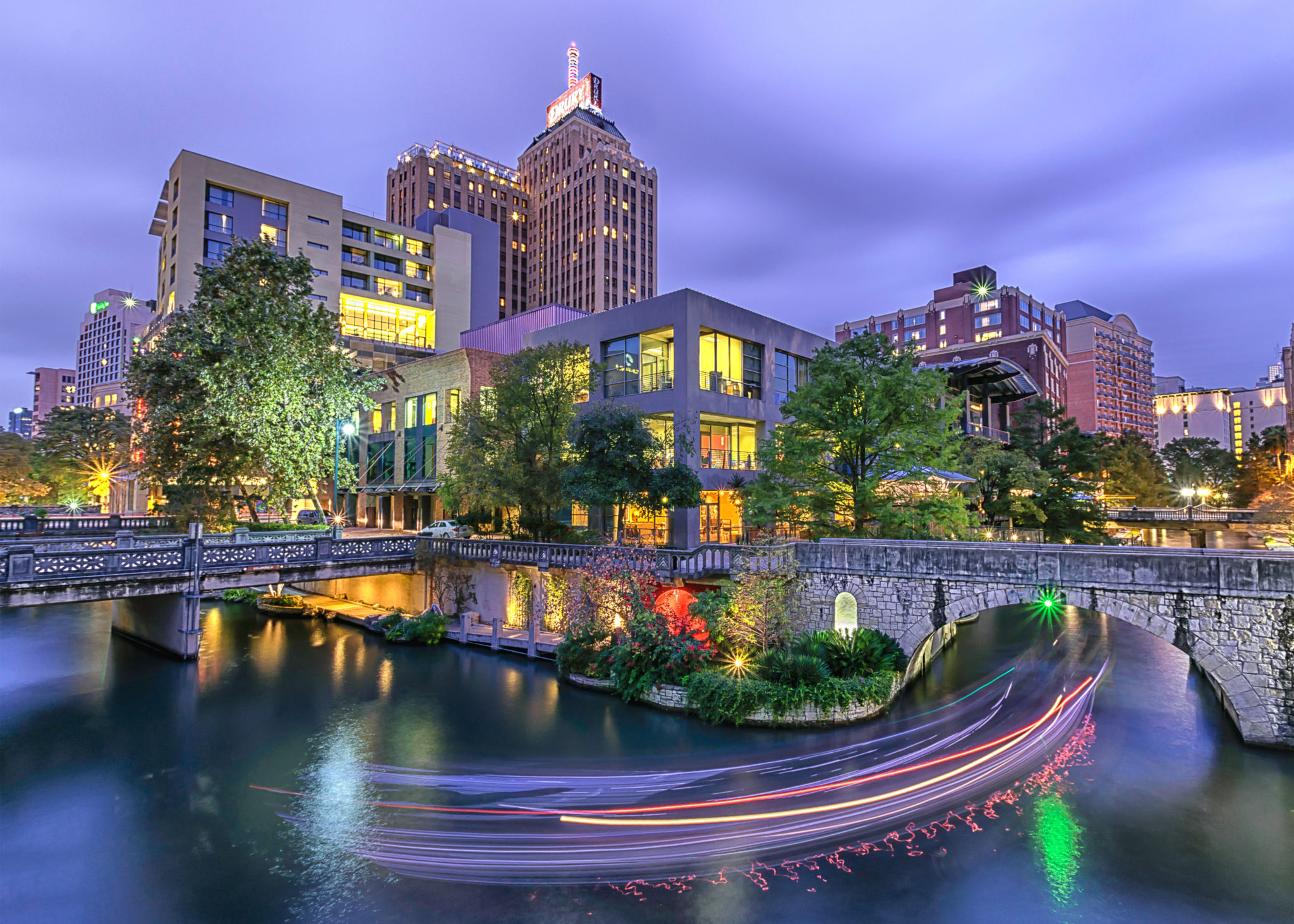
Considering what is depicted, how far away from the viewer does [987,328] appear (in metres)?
94.6

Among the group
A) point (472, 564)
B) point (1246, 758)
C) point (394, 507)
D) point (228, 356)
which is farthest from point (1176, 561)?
point (394, 507)

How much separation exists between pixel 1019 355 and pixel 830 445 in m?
68.3

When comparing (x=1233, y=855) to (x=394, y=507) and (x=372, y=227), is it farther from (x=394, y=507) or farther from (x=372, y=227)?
(x=372, y=227)

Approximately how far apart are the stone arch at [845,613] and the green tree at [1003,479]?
15.5 metres

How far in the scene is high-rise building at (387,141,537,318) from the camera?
10556 centimetres

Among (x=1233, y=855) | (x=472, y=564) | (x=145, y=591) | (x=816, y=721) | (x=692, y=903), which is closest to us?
(x=692, y=903)

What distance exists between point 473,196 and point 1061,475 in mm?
104402

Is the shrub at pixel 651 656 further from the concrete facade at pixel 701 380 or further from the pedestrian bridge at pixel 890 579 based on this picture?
the concrete facade at pixel 701 380

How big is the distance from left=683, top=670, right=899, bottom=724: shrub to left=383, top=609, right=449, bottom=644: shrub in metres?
14.1

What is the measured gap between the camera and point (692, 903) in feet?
→ 33.2

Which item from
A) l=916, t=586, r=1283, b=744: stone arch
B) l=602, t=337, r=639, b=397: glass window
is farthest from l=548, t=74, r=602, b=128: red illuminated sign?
l=916, t=586, r=1283, b=744: stone arch

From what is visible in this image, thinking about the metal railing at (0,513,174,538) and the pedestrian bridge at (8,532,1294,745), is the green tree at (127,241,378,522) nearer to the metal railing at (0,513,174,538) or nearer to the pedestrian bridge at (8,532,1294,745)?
the pedestrian bridge at (8,532,1294,745)

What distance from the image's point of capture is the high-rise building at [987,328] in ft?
252

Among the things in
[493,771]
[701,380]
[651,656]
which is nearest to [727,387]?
[701,380]
